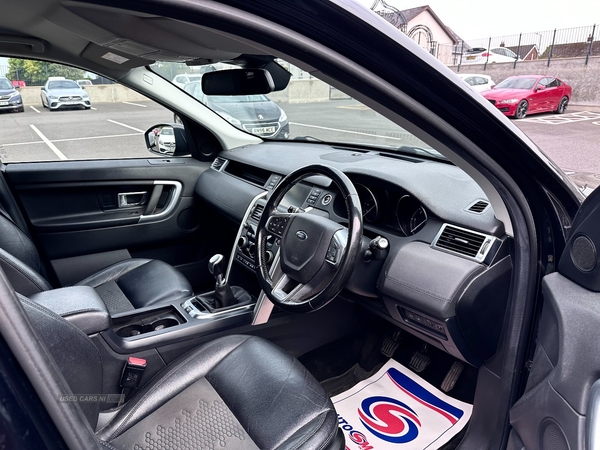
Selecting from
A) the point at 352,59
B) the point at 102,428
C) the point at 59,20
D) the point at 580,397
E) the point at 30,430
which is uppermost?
the point at 59,20

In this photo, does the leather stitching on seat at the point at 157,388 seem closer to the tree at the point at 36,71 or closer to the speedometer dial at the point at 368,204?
the speedometer dial at the point at 368,204

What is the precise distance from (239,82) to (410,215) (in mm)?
943

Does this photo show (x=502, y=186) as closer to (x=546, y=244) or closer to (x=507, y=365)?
(x=546, y=244)

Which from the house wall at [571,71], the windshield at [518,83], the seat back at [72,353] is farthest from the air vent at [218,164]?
the house wall at [571,71]

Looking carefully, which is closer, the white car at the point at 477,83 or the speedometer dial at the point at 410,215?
the white car at the point at 477,83

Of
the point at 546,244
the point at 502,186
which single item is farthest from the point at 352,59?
the point at 546,244

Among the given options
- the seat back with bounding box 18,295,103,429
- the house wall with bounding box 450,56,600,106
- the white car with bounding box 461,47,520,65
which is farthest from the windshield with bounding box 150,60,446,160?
the white car with bounding box 461,47,520,65

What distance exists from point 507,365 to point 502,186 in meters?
0.62

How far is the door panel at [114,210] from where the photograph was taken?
2666 millimetres

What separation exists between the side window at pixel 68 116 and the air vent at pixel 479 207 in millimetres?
1996

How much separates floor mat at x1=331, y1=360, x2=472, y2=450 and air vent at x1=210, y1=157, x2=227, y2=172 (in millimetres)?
1566

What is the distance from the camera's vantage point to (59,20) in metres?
1.67

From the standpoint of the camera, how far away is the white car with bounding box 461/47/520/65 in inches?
659

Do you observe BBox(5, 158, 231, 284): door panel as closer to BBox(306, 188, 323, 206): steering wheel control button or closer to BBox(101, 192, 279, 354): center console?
BBox(101, 192, 279, 354): center console
